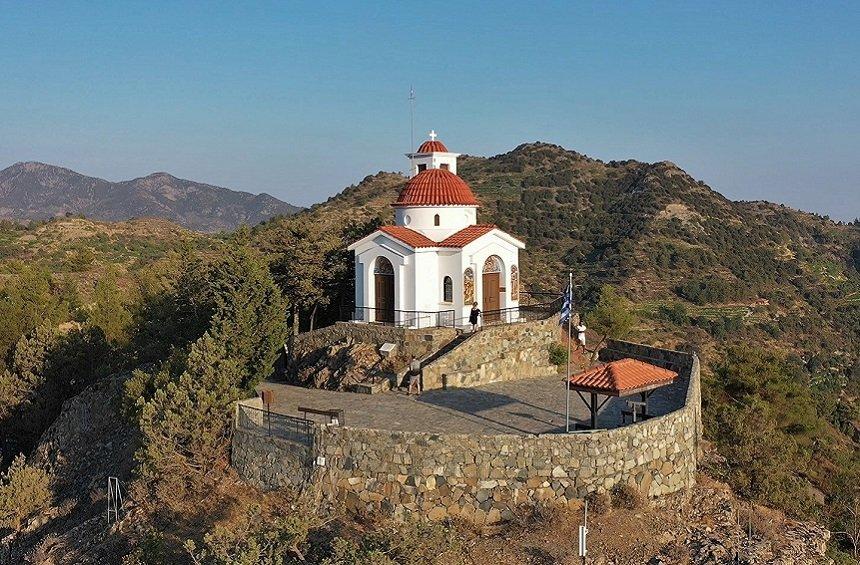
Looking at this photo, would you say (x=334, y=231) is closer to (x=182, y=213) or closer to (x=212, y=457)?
(x=212, y=457)

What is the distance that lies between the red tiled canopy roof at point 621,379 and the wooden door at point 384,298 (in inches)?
364

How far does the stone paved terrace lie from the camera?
17234 mm

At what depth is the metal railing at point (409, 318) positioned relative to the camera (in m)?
23.9

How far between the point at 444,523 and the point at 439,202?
1252cm

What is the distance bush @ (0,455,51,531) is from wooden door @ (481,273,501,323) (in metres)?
13.3

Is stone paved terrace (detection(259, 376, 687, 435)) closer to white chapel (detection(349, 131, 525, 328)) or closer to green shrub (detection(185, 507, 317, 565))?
white chapel (detection(349, 131, 525, 328))

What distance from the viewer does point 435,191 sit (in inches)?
997

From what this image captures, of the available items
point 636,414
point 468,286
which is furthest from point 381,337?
point 636,414

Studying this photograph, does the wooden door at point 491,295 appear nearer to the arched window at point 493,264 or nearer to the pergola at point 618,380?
the arched window at point 493,264

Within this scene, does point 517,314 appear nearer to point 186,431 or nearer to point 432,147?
point 432,147

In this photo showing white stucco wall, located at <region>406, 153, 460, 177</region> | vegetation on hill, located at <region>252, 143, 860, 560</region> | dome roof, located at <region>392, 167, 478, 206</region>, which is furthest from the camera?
white stucco wall, located at <region>406, 153, 460, 177</region>

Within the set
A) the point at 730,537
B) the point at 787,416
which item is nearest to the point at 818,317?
the point at 787,416

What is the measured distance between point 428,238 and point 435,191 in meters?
1.58

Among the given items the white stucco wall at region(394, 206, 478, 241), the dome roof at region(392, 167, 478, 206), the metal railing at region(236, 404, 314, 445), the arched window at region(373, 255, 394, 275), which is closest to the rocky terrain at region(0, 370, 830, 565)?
the metal railing at region(236, 404, 314, 445)
